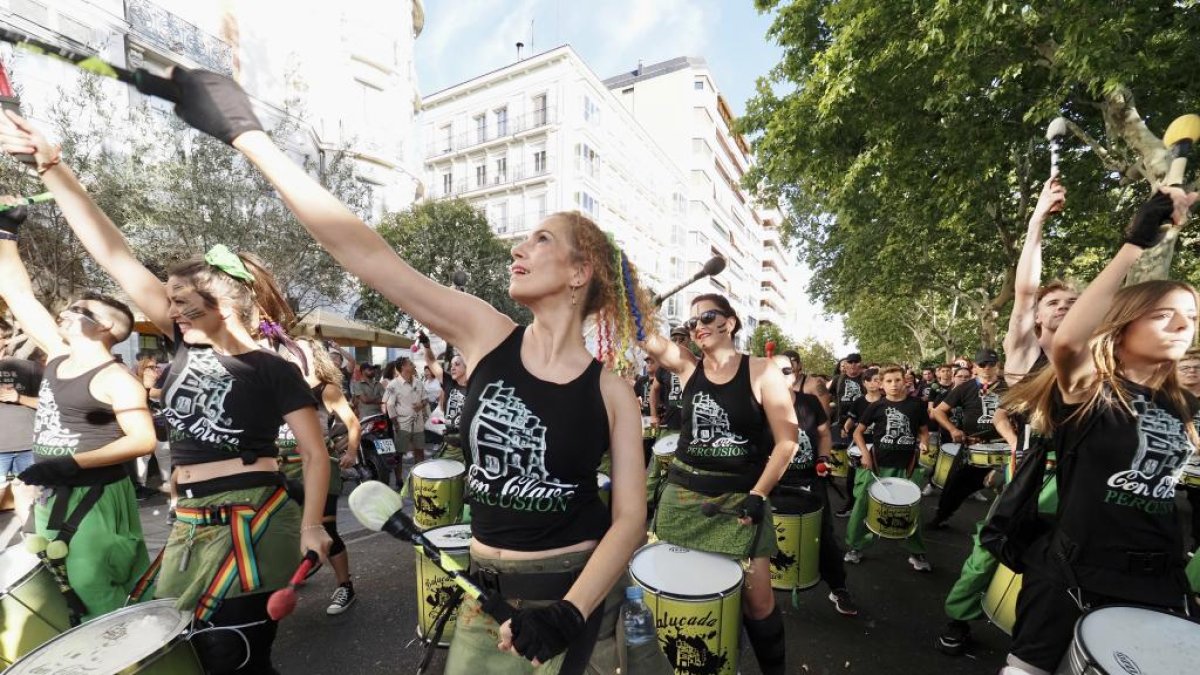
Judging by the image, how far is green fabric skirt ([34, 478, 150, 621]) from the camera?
8.39ft

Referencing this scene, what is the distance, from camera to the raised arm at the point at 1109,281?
2.05m

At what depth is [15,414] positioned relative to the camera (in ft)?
17.4

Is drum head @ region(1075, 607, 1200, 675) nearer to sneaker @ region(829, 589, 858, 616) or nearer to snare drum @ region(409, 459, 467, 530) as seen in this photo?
sneaker @ region(829, 589, 858, 616)

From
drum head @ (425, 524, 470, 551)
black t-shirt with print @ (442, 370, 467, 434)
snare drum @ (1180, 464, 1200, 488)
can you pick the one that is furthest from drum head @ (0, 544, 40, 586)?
snare drum @ (1180, 464, 1200, 488)

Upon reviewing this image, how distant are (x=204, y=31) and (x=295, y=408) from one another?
25189 millimetres

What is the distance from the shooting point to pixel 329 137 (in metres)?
24.8

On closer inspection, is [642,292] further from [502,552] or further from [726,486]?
[726,486]

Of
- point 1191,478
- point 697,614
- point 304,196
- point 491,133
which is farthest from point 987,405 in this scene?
point 491,133

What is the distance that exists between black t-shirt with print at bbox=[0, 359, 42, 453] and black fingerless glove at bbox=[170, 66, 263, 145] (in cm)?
605

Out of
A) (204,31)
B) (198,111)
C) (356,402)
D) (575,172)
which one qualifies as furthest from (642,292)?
(575,172)

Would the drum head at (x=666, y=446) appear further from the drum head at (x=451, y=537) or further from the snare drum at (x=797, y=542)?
the drum head at (x=451, y=537)

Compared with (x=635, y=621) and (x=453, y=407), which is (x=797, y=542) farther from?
(x=453, y=407)

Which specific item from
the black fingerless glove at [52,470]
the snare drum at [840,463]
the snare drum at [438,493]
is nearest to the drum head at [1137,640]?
the black fingerless glove at [52,470]

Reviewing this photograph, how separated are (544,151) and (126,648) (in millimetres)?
33941
